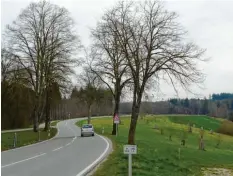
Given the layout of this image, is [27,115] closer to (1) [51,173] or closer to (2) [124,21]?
(2) [124,21]

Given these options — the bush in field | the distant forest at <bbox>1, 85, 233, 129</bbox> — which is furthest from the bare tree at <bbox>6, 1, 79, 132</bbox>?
the bush in field

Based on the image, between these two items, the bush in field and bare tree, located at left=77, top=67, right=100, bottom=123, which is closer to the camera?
bare tree, located at left=77, top=67, right=100, bottom=123

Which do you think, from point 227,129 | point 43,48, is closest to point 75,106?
point 227,129

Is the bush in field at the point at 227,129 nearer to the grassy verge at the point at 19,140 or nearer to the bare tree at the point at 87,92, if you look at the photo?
the bare tree at the point at 87,92

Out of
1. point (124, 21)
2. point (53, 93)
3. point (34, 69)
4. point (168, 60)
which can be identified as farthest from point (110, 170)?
point (53, 93)

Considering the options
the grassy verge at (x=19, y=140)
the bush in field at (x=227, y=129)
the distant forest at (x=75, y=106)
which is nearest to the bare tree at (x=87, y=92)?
the distant forest at (x=75, y=106)

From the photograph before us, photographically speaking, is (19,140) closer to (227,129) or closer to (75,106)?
(227,129)

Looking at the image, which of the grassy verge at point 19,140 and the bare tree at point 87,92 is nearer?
the grassy verge at point 19,140

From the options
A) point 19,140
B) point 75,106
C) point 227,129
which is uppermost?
point 75,106

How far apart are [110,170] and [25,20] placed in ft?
107

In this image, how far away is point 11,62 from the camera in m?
43.7

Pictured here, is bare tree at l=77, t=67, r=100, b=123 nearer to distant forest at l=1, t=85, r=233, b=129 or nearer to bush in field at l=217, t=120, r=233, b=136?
distant forest at l=1, t=85, r=233, b=129

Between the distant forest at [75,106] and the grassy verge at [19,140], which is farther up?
the distant forest at [75,106]

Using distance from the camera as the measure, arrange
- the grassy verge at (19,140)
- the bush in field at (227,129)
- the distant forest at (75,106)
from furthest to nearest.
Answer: the bush in field at (227,129), the distant forest at (75,106), the grassy verge at (19,140)
